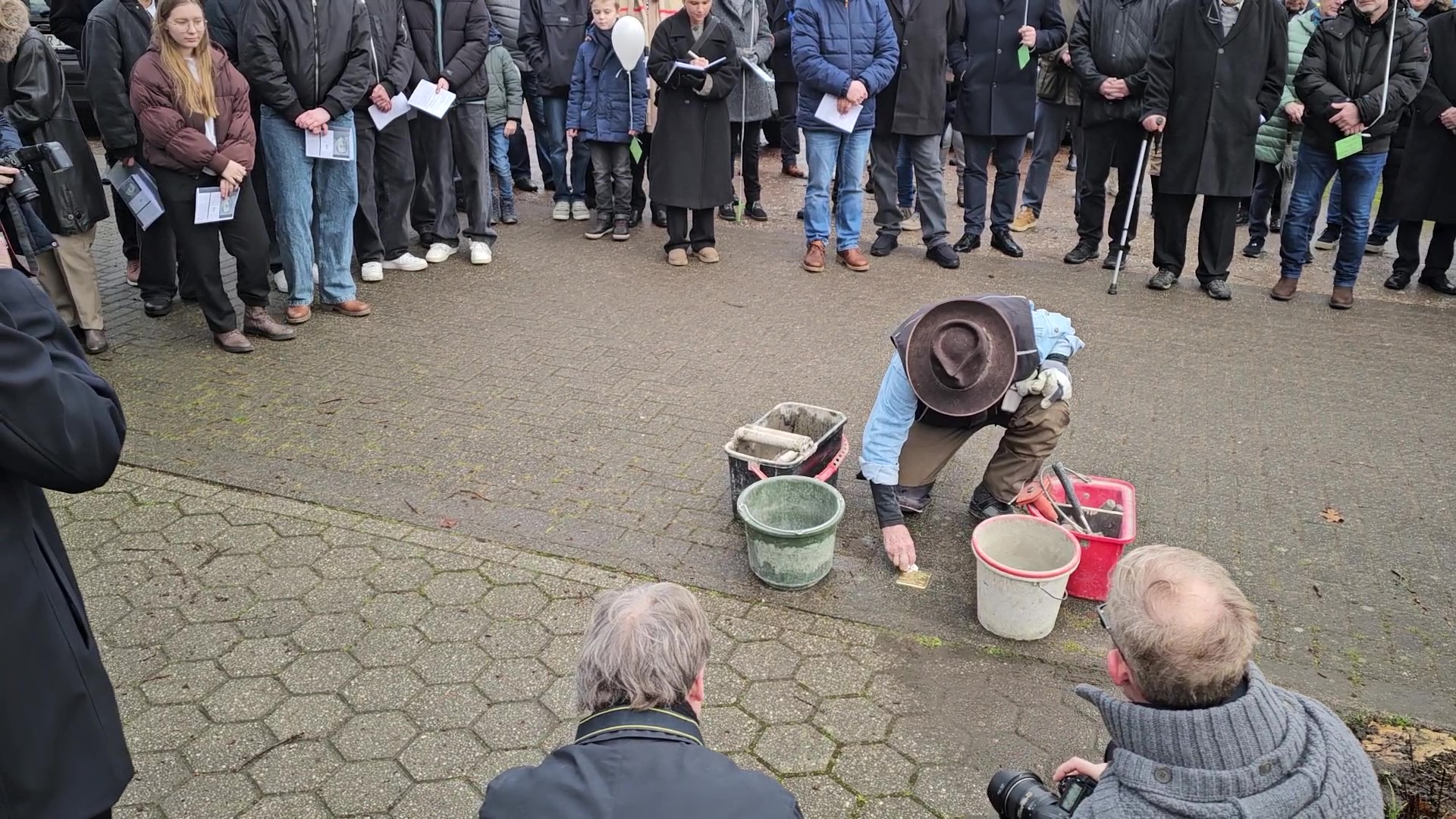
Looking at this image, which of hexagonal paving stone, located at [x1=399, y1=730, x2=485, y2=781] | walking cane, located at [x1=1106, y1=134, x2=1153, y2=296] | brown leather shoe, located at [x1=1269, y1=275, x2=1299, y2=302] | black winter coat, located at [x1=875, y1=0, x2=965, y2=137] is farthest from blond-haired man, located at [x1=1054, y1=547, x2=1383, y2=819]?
black winter coat, located at [x1=875, y1=0, x2=965, y2=137]

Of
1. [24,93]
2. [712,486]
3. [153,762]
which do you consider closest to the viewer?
[153,762]

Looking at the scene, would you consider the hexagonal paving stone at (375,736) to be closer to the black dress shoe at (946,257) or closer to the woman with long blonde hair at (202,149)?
the woman with long blonde hair at (202,149)

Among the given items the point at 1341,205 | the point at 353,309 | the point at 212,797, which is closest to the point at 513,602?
the point at 212,797

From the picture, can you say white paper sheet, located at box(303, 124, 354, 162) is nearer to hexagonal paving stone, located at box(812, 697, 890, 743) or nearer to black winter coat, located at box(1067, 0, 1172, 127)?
hexagonal paving stone, located at box(812, 697, 890, 743)

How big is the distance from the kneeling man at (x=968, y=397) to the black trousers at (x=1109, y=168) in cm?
413

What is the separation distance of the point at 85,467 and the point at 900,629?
2.82 metres

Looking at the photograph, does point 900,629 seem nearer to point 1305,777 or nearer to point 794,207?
point 1305,777

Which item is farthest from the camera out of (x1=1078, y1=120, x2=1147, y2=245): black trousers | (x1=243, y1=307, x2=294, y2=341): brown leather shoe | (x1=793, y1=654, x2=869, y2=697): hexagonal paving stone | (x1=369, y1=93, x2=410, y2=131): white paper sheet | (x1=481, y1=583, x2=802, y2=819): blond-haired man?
(x1=1078, y1=120, x2=1147, y2=245): black trousers

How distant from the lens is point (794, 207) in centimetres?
1049

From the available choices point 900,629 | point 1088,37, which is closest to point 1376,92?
point 1088,37

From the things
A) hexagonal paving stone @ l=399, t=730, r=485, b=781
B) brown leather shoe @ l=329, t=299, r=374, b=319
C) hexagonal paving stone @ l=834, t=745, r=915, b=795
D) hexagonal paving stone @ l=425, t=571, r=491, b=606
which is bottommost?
hexagonal paving stone @ l=399, t=730, r=485, b=781

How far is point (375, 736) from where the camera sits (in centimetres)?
342

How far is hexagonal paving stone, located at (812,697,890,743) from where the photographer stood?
3449mm

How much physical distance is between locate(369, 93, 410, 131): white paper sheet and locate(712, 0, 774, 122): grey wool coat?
2754mm
